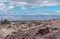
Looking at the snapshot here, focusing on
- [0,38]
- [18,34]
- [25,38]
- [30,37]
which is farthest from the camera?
[0,38]

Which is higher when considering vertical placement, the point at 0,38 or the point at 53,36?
the point at 53,36

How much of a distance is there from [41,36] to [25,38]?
283 inches

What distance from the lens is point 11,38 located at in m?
40.5

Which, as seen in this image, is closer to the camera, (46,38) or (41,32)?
(46,38)

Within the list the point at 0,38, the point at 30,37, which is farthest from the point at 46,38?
the point at 0,38

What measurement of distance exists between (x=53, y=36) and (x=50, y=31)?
185 centimetres

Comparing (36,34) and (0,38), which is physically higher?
(36,34)

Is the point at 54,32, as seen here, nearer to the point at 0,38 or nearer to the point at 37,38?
the point at 37,38

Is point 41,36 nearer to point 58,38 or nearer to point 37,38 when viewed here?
point 37,38

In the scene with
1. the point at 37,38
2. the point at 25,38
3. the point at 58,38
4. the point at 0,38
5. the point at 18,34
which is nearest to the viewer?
the point at 58,38

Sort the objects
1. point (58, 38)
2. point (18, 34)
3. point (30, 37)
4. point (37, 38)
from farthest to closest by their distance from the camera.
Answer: point (18, 34) → point (30, 37) → point (37, 38) → point (58, 38)

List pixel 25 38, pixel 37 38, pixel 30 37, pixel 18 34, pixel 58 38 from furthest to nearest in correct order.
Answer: pixel 18 34 → pixel 25 38 → pixel 30 37 → pixel 37 38 → pixel 58 38

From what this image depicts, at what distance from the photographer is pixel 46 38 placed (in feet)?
90.2

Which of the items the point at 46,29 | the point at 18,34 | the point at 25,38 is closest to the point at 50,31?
the point at 46,29
